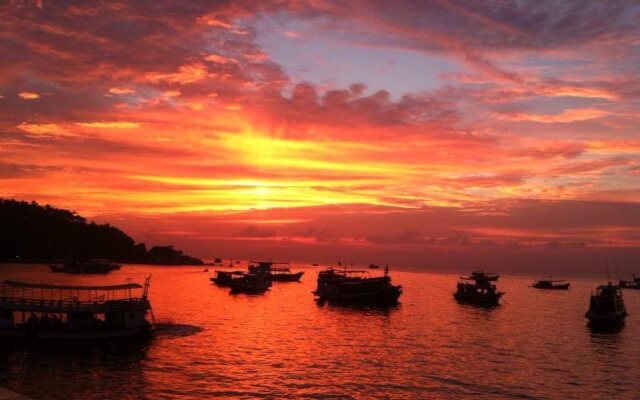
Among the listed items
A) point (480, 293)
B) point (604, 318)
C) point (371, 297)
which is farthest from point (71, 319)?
point (480, 293)

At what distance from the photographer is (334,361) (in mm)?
51625

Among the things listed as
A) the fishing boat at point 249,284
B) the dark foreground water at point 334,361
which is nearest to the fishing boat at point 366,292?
the dark foreground water at point 334,361

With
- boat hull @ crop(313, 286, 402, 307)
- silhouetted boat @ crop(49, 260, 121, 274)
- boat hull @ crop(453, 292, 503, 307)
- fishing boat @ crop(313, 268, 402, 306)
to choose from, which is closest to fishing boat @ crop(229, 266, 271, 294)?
fishing boat @ crop(313, 268, 402, 306)

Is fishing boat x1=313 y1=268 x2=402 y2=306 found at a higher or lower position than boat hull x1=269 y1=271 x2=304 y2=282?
higher

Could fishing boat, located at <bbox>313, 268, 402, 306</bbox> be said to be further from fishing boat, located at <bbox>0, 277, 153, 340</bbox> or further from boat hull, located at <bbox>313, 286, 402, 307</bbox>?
fishing boat, located at <bbox>0, 277, 153, 340</bbox>

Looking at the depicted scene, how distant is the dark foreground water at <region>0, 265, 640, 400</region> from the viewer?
133 feet

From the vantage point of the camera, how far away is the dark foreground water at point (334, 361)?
1594 inches

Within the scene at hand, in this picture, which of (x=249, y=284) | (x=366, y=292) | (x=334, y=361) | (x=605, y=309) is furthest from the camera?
(x=249, y=284)

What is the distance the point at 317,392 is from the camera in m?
40.1

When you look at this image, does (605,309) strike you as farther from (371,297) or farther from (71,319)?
(71,319)

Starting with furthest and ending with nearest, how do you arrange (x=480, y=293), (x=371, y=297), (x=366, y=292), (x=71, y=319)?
(x=480, y=293)
(x=371, y=297)
(x=366, y=292)
(x=71, y=319)

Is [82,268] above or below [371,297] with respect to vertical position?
above

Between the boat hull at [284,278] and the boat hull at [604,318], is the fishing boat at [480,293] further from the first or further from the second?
the boat hull at [284,278]

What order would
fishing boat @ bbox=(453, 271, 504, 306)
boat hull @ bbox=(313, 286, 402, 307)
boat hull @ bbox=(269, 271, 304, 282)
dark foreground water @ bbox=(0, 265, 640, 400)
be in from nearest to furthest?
dark foreground water @ bbox=(0, 265, 640, 400) → boat hull @ bbox=(313, 286, 402, 307) → fishing boat @ bbox=(453, 271, 504, 306) → boat hull @ bbox=(269, 271, 304, 282)
